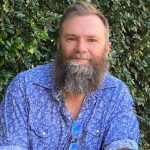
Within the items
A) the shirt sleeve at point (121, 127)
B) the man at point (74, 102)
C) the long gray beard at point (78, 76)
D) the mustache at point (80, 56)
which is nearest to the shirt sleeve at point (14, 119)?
the man at point (74, 102)

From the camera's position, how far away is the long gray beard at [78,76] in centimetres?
348

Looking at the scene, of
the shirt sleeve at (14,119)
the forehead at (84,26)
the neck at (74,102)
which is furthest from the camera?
the neck at (74,102)

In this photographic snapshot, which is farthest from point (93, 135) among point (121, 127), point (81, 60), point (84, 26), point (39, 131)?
point (84, 26)

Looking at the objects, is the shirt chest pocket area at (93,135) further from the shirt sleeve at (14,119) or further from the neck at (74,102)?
the shirt sleeve at (14,119)

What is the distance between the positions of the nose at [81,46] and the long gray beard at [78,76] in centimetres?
10

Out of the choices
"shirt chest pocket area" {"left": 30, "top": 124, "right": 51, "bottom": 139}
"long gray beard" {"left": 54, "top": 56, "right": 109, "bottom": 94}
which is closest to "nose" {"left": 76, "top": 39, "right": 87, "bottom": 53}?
"long gray beard" {"left": 54, "top": 56, "right": 109, "bottom": 94}

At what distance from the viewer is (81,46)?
3.44m

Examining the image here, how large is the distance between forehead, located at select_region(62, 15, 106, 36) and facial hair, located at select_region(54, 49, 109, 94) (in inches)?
6.2

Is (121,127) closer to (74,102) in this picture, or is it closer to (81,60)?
(74,102)

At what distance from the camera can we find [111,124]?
3.56 metres

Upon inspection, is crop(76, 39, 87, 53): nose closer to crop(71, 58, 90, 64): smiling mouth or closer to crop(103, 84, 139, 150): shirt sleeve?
crop(71, 58, 90, 64): smiling mouth

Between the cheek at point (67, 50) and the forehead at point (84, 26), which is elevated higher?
the forehead at point (84, 26)

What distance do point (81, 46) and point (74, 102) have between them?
0.44m

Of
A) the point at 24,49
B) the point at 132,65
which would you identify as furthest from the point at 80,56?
the point at 132,65
